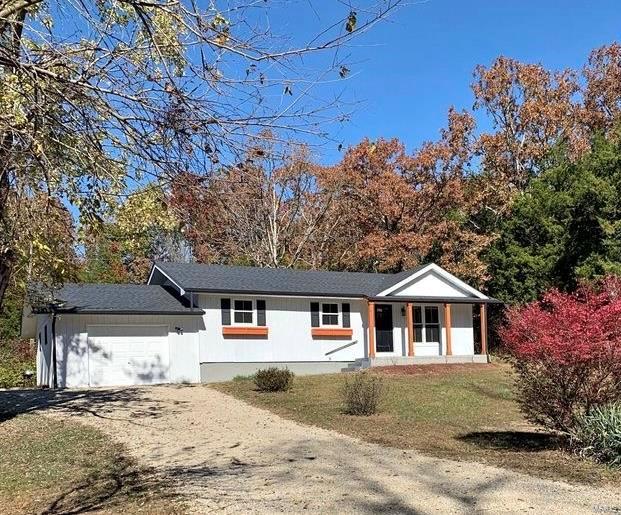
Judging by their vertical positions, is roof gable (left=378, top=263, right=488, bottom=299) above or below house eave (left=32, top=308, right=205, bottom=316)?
above

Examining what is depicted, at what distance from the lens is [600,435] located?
8.60 metres

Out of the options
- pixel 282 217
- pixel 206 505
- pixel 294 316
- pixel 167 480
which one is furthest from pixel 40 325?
pixel 206 505

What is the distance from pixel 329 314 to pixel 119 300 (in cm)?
823

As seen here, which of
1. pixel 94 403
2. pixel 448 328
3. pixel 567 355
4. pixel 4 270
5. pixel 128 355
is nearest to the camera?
pixel 567 355

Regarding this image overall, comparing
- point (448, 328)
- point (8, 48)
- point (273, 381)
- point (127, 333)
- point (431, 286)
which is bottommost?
point (273, 381)

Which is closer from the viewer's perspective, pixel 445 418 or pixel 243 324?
pixel 445 418

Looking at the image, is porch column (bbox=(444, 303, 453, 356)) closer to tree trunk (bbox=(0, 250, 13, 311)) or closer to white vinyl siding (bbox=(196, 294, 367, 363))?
white vinyl siding (bbox=(196, 294, 367, 363))

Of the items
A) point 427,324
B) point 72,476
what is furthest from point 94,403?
point 427,324

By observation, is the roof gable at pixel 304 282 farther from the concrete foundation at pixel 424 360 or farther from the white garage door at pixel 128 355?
the concrete foundation at pixel 424 360

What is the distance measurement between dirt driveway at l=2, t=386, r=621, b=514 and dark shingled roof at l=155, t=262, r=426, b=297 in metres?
10.0

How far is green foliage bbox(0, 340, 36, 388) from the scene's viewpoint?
26109mm

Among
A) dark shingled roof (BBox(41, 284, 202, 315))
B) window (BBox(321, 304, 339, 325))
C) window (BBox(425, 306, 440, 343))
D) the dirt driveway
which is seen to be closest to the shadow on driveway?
the dirt driveway

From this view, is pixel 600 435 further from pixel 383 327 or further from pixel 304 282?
pixel 383 327

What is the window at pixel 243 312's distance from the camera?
24688 millimetres
